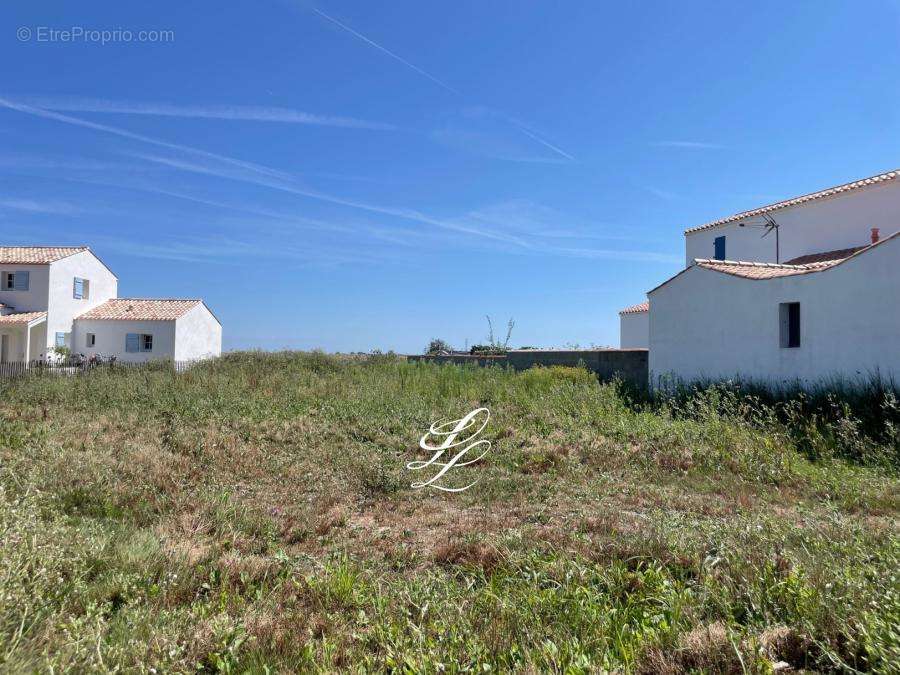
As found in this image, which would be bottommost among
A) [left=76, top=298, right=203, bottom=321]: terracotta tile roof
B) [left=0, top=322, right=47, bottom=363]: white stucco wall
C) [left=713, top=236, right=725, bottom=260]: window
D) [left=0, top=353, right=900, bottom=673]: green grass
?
[left=0, top=353, right=900, bottom=673]: green grass

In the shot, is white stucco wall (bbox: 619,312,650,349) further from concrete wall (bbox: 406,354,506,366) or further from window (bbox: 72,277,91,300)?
window (bbox: 72,277,91,300)

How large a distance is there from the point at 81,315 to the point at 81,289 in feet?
4.92

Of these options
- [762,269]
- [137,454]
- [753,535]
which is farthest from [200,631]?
[762,269]

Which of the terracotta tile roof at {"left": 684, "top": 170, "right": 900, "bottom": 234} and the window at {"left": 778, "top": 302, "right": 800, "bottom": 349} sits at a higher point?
the terracotta tile roof at {"left": 684, "top": 170, "right": 900, "bottom": 234}

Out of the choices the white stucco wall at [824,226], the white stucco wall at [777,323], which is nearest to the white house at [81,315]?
the white stucco wall at [777,323]

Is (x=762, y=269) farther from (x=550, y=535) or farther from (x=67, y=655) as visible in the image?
(x=67, y=655)

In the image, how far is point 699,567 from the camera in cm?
339

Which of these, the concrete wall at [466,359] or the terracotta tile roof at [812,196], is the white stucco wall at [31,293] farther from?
the terracotta tile roof at [812,196]

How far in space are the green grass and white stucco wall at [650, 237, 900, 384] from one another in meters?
2.12

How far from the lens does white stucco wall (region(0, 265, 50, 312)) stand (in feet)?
91.7

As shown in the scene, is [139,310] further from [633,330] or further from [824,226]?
[824,226]

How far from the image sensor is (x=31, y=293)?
28141mm

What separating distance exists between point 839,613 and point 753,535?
135 centimetres

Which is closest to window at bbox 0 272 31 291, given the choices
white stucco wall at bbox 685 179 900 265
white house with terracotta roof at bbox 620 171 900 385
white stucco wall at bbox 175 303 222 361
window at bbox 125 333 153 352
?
window at bbox 125 333 153 352
